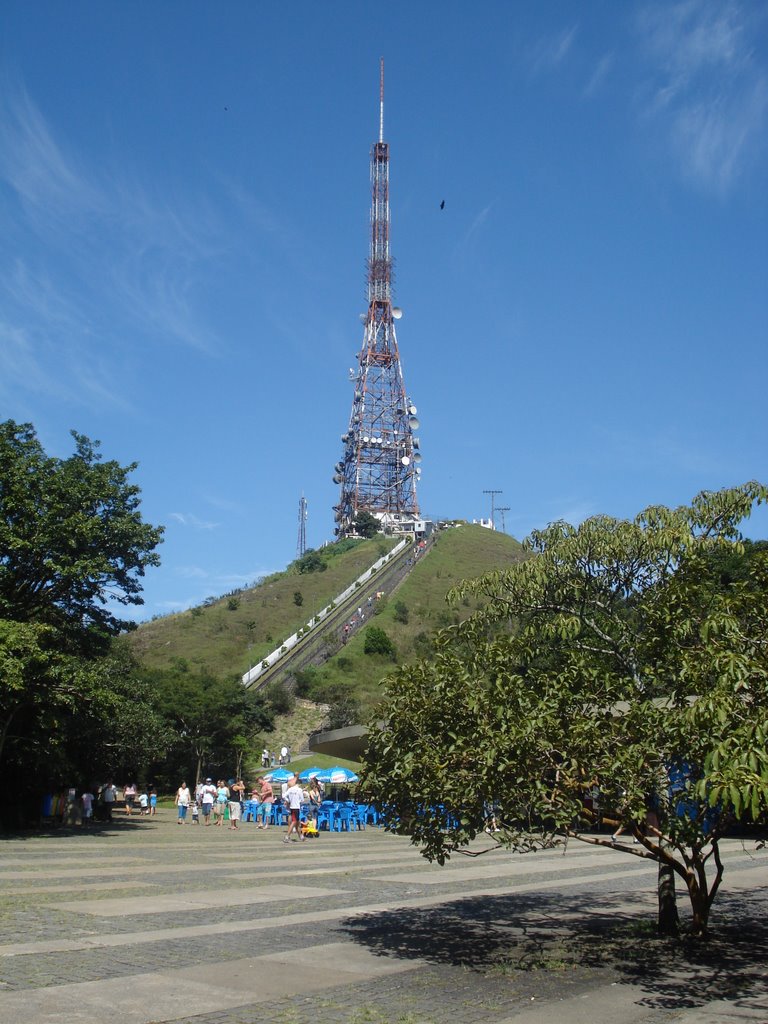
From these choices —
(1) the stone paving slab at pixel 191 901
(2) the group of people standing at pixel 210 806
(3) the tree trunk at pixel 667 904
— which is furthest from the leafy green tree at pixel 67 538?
(3) the tree trunk at pixel 667 904

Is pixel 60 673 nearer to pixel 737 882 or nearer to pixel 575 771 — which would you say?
pixel 737 882

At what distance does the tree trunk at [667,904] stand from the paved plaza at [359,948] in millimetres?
276

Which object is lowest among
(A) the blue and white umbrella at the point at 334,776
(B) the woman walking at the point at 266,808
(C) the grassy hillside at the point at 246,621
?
(B) the woman walking at the point at 266,808

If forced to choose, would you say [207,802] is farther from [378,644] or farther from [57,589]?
[378,644]

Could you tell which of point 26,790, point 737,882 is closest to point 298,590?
point 26,790

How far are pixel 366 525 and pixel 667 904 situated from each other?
10622 cm

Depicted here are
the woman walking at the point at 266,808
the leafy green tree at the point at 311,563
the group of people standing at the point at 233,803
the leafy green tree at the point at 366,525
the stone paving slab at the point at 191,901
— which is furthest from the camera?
the leafy green tree at the point at 366,525

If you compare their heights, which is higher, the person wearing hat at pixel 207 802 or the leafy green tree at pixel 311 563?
the leafy green tree at pixel 311 563

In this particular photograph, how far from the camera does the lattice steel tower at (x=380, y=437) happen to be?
11844 cm

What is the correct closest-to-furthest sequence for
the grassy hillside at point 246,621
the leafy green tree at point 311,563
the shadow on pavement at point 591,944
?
the shadow on pavement at point 591,944
the grassy hillside at point 246,621
the leafy green tree at point 311,563

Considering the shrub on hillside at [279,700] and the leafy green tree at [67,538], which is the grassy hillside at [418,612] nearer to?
the shrub on hillside at [279,700]

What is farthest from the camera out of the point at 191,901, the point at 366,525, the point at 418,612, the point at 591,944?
the point at 366,525

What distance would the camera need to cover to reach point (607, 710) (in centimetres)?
829

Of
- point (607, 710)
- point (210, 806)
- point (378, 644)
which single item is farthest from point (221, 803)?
Result: point (378, 644)
